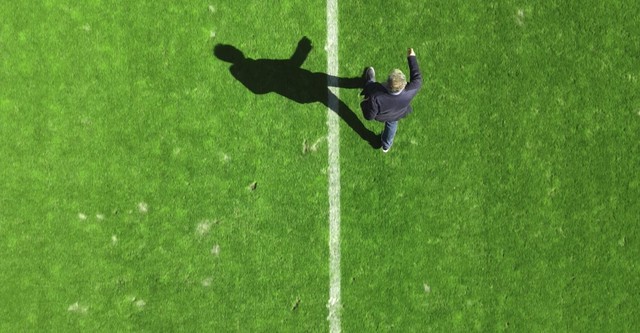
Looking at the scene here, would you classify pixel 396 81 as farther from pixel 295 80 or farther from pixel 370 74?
pixel 295 80

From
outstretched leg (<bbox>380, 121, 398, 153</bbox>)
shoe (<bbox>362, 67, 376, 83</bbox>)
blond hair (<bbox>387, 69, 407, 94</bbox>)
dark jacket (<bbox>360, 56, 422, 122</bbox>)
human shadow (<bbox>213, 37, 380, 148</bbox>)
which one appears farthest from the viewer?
human shadow (<bbox>213, 37, 380, 148</bbox>)

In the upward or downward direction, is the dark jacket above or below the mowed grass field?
above

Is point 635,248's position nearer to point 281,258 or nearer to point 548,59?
point 548,59

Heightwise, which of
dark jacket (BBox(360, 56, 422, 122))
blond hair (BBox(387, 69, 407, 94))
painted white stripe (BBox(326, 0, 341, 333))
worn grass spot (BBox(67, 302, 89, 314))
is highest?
blond hair (BBox(387, 69, 407, 94))

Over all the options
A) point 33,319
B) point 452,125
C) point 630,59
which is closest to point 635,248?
point 630,59

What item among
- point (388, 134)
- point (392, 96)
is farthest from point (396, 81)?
point (388, 134)

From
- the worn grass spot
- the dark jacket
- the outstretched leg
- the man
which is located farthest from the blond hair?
the worn grass spot

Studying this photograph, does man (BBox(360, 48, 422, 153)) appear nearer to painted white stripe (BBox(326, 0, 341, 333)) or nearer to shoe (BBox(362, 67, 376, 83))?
shoe (BBox(362, 67, 376, 83))
